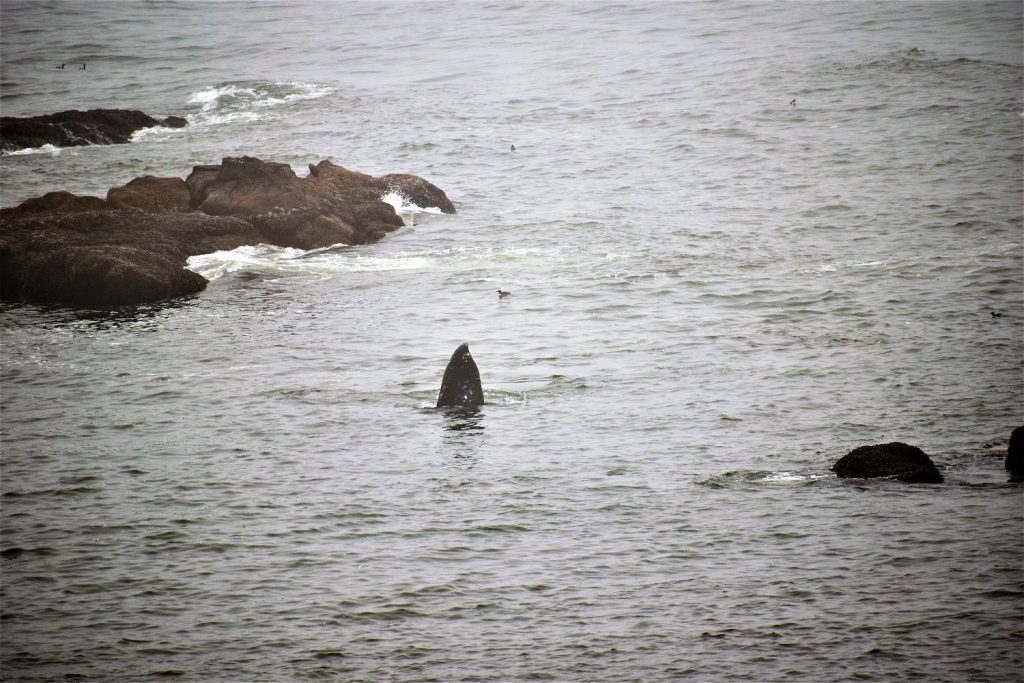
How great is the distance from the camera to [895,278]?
2703cm

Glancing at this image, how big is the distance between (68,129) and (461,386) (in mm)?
31617

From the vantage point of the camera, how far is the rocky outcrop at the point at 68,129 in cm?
4362

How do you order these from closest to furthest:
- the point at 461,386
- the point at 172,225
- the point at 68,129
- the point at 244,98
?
the point at 461,386, the point at 172,225, the point at 68,129, the point at 244,98

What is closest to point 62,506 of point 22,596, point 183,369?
point 22,596

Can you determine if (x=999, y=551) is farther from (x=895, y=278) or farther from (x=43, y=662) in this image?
(x=895, y=278)

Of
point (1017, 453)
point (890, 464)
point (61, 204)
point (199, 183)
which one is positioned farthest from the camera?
point (199, 183)

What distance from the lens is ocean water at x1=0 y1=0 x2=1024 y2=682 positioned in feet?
39.7

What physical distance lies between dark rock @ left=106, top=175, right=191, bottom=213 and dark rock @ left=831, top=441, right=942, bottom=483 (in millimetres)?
20768

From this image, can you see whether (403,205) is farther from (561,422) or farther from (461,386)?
(561,422)

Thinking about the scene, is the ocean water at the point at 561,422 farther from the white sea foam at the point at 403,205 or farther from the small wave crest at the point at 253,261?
the white sea foam at the point at 403,205

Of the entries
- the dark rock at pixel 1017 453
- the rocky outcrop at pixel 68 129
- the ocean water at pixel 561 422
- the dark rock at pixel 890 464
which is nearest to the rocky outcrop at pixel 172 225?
the ocean water at pixel 561 422

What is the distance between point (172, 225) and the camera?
29094 millimetres

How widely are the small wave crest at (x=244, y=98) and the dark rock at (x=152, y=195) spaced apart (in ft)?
56.3

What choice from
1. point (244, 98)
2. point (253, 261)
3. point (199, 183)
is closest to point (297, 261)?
point (253, 261)
